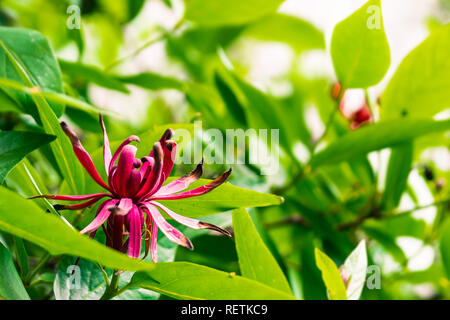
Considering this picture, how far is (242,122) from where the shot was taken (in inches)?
35.2

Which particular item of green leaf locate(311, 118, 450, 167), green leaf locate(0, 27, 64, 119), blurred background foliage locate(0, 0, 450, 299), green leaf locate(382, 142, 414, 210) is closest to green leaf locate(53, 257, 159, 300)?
blurred background foliage locate(0, 0, 450, 299)

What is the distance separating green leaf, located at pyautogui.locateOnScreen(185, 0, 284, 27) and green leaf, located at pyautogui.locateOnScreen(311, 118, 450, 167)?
0.27 m

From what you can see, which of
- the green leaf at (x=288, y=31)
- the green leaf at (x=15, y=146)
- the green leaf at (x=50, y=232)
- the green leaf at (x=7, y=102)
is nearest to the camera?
the green leaf at (x=50, y=232)

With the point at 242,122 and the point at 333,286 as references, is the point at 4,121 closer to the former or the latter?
the point at 242,122

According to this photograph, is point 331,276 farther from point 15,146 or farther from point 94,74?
point 94,74

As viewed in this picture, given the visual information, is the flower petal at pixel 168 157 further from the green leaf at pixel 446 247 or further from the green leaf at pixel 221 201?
the green leaf at pixel 446 247

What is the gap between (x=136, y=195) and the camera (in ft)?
1.44

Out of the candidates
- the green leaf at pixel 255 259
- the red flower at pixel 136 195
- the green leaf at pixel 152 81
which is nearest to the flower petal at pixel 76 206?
the red flower at pixel 136 195

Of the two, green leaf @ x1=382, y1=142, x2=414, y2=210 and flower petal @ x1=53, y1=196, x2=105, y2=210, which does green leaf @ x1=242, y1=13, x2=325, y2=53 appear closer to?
green leaf @ x1=382, y1=142, x2=414, y2=210

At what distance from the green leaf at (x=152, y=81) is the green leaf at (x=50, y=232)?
52 cm

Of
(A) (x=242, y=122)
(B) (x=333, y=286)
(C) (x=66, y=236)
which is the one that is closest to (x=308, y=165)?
(A) (x=242, y=122)

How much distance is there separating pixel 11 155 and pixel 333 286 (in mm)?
371

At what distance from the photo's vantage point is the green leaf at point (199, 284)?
0.42 metres

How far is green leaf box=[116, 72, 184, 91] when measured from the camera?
0.84m
